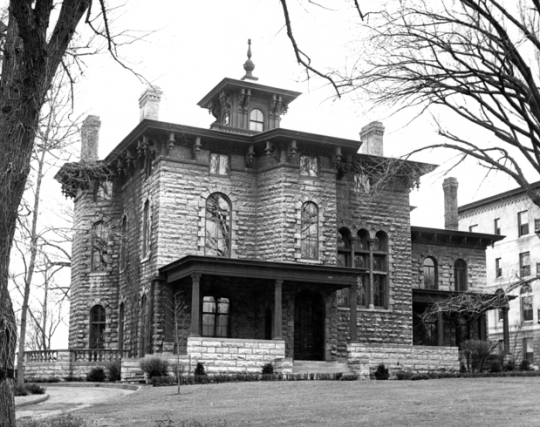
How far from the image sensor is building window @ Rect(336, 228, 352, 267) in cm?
3464

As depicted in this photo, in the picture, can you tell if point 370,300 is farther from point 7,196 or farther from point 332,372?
point 7,196

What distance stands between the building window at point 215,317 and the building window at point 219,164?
17.0 feet

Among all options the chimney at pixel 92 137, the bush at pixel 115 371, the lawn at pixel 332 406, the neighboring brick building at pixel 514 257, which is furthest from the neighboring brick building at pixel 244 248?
the neighboring brick building at pixel 514 257

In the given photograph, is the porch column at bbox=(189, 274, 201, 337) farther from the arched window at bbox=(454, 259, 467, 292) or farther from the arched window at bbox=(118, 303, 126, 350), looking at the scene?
the arched window at bbox=(454, 259, 467, 292)

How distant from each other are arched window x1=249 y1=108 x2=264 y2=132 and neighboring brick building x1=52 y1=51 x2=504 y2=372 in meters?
0.09

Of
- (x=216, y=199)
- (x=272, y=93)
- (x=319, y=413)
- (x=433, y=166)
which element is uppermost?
(x=272, y=93)

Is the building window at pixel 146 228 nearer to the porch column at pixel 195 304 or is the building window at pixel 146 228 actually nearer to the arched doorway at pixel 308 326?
the porch column at pixel 195 304

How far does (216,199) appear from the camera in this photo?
3247cm

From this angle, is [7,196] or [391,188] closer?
[7,196]

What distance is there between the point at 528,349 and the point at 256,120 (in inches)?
1078

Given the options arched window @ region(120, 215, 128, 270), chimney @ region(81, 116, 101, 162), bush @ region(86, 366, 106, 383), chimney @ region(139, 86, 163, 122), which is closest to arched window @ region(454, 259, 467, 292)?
arched window @ region(120, 215, 128, 270)

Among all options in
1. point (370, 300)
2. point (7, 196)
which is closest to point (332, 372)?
point (370, 300)

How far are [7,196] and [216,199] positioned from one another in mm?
23779

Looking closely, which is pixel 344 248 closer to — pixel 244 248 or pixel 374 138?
pixel 244 248
